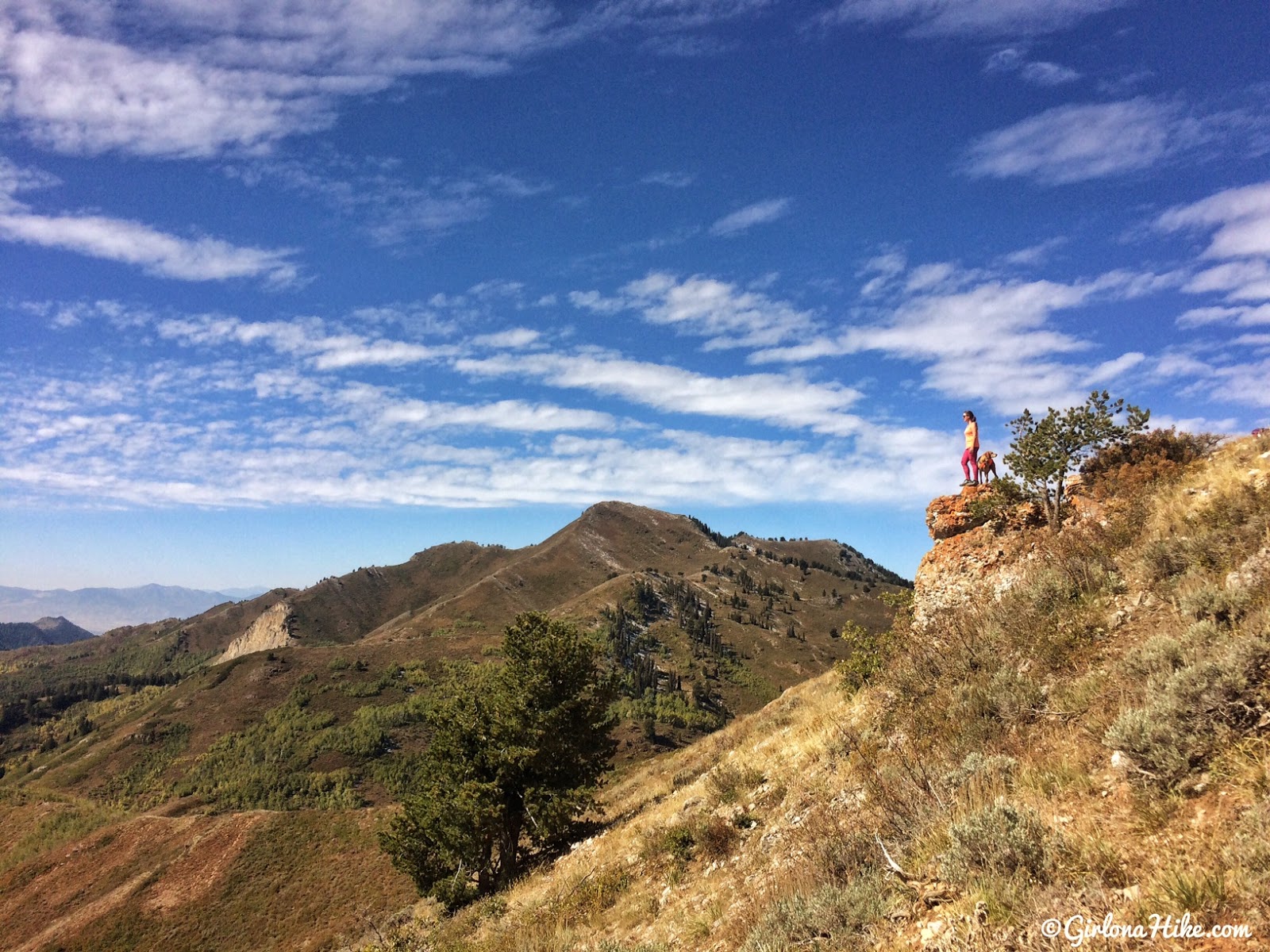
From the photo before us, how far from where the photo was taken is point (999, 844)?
16.5ft

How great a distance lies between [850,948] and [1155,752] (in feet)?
11.5

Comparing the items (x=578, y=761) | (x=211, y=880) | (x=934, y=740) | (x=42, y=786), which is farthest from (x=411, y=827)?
(x=42, y=786)

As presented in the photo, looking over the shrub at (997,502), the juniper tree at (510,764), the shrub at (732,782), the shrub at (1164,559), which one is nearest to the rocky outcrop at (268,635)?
the juniper tree at (510,764)

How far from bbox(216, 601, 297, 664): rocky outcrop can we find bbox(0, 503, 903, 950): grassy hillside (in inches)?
109

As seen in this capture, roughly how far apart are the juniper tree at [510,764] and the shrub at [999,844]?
1906cm

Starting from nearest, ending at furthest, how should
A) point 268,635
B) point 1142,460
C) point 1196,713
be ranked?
1. point 1196,713
2. point 1142,460
3. point 268,635

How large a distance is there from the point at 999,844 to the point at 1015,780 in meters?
1.72

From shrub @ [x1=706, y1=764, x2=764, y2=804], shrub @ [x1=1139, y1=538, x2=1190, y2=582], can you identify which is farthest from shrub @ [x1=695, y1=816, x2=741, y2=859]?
shrub @ [x1=1139, y1=538, x2=1190, y2=582]

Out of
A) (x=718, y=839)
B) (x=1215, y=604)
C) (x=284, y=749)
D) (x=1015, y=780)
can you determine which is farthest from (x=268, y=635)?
(x=1215, y=604)

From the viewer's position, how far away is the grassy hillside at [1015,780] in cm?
448

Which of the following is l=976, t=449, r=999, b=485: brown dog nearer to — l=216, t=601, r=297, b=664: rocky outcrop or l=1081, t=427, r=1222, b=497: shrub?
l=1081, t=427, r=1222, b=497: shrub

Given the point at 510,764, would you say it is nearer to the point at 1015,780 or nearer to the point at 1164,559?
the point at 1015,780

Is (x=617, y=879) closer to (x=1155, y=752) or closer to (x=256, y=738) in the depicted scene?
(x=1155, y=752)

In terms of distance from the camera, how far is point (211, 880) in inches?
1957
